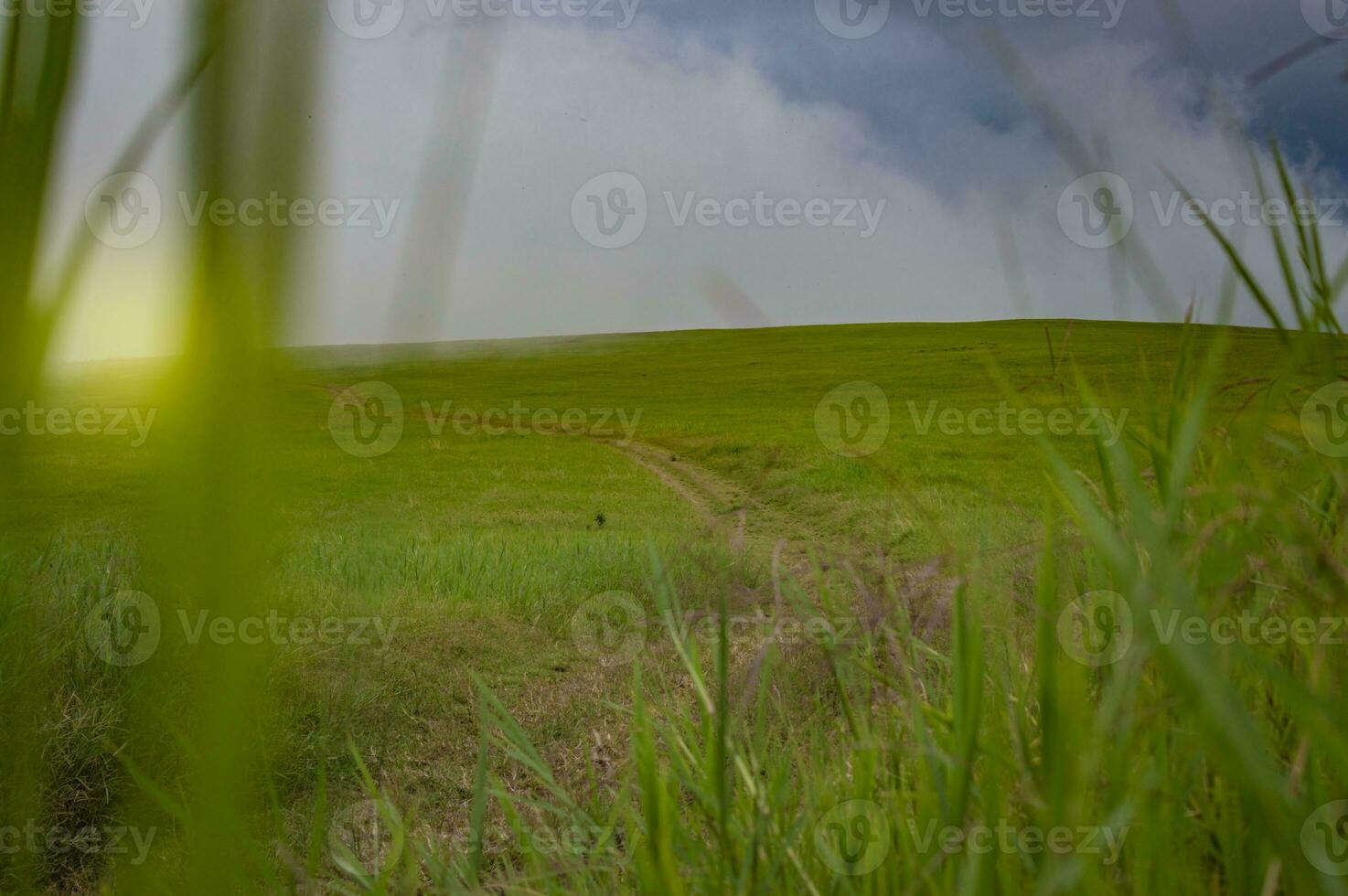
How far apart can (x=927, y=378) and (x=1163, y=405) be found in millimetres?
39630

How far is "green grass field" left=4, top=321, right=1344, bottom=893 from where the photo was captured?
0.44 metres

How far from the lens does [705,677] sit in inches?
88.5

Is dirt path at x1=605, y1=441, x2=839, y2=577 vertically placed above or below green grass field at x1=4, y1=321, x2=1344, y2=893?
above

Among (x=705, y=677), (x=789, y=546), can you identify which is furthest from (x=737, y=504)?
(x=705, y=677)

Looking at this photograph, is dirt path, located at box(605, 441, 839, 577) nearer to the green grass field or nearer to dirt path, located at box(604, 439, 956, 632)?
dirt path, located at box(604, 439, 956, 632)

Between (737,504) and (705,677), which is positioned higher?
(737,504)

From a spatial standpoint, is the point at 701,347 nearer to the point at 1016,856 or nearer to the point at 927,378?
the point at 927,378

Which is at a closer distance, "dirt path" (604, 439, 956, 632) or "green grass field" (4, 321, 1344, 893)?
"green grass field" (4, 321, 1344, 893)

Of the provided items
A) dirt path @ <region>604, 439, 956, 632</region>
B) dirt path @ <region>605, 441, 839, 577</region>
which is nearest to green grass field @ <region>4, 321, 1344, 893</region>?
dirt path @ <region>604, 439, 956, 632</region>

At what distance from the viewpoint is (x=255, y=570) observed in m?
0.32

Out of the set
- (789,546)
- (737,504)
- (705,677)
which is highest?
(737,504)

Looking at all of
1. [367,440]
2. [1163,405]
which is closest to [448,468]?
[367,440]

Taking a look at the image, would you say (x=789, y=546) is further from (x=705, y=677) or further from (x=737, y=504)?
(x=705, y=677)

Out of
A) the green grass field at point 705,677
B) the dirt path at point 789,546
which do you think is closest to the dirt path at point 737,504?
the dirt path at point 789,546
